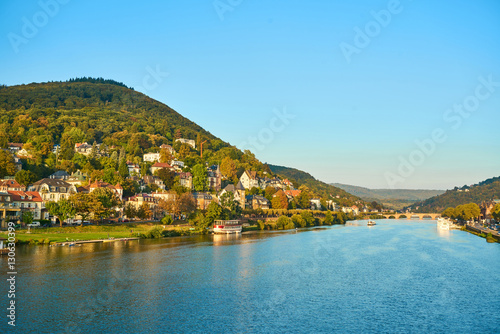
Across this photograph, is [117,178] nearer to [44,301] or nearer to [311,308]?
[44,301]

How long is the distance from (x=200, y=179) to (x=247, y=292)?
299ft

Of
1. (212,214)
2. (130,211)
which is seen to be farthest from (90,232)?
(212,214)

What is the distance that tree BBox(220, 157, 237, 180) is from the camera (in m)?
152

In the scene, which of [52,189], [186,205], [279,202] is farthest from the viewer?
[279,202]

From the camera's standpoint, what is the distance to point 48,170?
10925 cm

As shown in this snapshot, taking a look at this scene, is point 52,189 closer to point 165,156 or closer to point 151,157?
point 165,156

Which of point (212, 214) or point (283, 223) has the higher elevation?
point (212, 214)

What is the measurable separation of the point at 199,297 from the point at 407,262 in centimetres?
3207

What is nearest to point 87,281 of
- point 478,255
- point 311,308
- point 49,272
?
point 49,272

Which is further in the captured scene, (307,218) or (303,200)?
(303,200)

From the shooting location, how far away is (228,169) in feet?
499

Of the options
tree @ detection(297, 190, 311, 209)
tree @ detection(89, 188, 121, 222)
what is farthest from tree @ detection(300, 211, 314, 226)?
tree @ detection(89, 188, 121, 222)

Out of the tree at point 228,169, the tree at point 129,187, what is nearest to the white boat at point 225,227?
the tree at point 129,187

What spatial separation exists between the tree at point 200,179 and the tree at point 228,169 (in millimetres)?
21357
